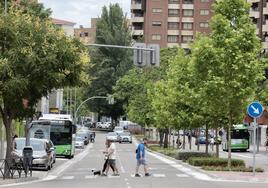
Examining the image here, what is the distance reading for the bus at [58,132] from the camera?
48656 millimetres

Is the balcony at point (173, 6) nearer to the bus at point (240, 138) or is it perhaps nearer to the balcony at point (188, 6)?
the balcony at point (188, 6)

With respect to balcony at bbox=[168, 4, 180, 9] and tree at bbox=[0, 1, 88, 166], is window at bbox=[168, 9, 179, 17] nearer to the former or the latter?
balcony at bbox=[168, 4, 180, 9]

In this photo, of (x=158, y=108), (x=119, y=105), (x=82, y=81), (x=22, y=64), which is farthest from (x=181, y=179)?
(x=119, y=105)

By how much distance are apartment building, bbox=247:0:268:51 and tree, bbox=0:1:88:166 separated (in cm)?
7984

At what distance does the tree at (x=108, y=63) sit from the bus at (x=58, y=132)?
222ft

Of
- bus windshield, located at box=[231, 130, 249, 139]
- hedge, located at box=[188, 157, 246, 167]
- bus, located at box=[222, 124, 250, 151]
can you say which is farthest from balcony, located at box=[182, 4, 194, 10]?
hedge, located at box=[188, 157, 246, 167]

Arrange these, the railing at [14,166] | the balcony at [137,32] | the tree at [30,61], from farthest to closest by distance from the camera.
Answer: the balcony at [137,32], the railing at [14,166], the tree at [30,61]

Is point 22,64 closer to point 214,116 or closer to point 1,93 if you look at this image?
point 1,93

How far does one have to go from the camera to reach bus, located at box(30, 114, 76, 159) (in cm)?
4866

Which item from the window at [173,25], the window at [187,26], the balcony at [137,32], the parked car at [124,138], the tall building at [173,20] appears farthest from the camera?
the balcony at [137,32]

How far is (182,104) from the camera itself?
4294 cm

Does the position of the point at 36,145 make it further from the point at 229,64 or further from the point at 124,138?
the point at 124,138

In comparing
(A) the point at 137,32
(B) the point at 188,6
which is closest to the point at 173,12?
(B) the point at 188,6

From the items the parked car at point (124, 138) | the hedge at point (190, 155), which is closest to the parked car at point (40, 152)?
the hedge at point (190, 155)
